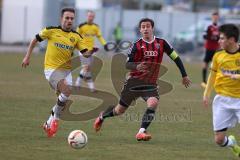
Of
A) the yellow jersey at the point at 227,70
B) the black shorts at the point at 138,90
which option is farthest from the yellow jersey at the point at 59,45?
the yellow jersey at the point at 227,70

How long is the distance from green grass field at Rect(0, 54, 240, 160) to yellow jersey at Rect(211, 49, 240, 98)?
3.53ft

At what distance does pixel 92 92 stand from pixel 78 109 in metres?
3.95

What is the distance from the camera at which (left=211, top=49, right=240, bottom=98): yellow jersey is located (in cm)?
948

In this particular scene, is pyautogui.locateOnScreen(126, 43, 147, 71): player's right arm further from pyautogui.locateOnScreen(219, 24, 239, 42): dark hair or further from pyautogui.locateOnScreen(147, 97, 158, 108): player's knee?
pyautogui.locateOnScreen(219, 24, 239, 42): dark hair

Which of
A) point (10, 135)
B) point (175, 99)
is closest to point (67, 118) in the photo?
point (10, 135)

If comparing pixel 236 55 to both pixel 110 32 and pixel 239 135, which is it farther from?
pixel 110 32

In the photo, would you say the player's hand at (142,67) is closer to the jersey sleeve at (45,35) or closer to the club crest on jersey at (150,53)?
the club crest on jersey at (150,53)

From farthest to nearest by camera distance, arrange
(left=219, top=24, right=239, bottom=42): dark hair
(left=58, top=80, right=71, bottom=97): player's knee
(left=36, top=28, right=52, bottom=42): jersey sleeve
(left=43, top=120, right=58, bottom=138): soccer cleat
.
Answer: (left=36, top=28, right=52, bottom=42): jersey sleeve → (left=58, top=80, right=71, bottom=97): player's knee → (left=43, top=120, right=58, bottom=138): soccer cleat → (left=219, top=24, right=239, bottom=42): dark hair

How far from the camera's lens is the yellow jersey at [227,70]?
9477 mm

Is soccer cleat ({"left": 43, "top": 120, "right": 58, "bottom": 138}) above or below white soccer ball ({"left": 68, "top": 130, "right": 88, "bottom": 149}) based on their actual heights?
below

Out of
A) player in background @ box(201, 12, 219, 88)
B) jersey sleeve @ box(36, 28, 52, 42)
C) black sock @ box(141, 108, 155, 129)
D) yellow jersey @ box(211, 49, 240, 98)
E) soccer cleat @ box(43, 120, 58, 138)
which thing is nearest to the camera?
yellow jersey @ box(211, 49, 240, 98)

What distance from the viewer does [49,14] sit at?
39.7 m

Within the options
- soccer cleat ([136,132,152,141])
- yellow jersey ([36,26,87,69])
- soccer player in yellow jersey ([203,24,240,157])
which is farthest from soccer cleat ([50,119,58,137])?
soccer player in yellow jersey ([203,24,240,157])

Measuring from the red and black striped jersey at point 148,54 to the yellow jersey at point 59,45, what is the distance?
109cm
